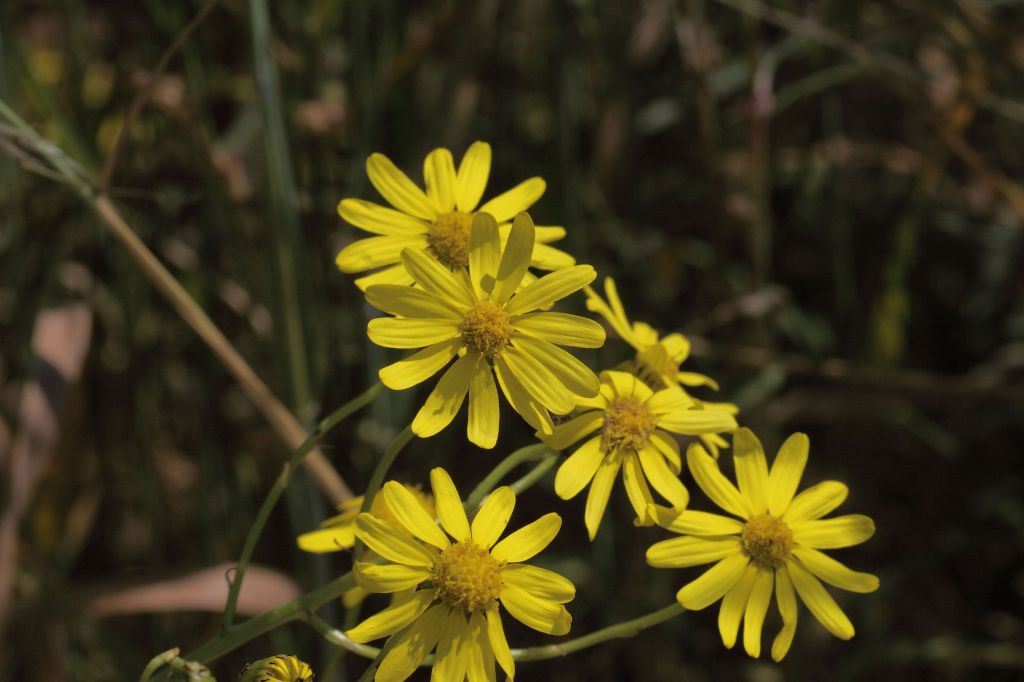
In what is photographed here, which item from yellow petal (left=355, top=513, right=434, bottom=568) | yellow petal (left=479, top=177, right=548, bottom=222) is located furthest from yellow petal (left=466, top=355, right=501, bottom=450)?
yellow petal (left=479, top=177, right=548, bottom=222)

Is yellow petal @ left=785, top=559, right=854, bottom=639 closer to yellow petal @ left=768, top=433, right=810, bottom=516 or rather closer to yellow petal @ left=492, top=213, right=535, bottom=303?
yellow petal @ left=768, top=433, right=810, bottom=516

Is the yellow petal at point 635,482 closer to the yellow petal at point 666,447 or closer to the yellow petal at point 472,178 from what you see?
the yellow petal at point 666,447

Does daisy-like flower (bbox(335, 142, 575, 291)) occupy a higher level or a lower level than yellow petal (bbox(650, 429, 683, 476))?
higher

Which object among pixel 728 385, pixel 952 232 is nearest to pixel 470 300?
pixel 728 385

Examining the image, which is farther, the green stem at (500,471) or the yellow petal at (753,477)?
the yellow petal at (753,477)

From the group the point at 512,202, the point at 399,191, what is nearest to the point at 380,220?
the point at 399,191

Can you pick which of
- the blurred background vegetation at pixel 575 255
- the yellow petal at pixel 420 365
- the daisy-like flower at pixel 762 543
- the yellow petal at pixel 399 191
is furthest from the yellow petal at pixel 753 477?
the blurred background vegetation at pixel 575 255
